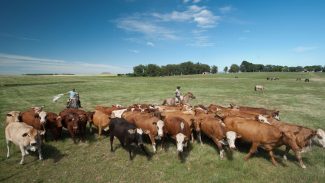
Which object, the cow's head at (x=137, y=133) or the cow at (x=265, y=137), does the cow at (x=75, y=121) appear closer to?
the cow's head at (x=137, y=133)

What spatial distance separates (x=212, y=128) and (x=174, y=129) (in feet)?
5.70

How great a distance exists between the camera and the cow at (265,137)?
31.8 ft

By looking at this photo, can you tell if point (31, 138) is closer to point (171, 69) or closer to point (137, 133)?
point (137, 133)

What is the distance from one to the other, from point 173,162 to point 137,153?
1.84 metres

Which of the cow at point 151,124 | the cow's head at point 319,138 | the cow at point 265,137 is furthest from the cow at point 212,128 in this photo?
the cow's head at point 319,138

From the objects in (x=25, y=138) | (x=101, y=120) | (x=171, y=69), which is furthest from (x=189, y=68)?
(x=25, y=138)

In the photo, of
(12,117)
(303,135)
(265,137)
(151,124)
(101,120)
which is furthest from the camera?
(101,120)

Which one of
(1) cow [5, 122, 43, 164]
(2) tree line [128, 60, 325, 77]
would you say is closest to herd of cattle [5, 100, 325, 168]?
(1) cow [5, 122, 43, 164]

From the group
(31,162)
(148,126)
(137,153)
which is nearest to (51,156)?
(31,162)

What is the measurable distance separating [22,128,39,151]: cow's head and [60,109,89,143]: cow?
103 inches

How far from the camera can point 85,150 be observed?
37.9ft

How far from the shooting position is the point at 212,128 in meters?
11.1

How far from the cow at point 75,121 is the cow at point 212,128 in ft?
19.5

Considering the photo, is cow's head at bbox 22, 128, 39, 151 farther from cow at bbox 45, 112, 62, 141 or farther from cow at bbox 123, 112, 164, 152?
cow at bbox 123, 112, 164, 152
